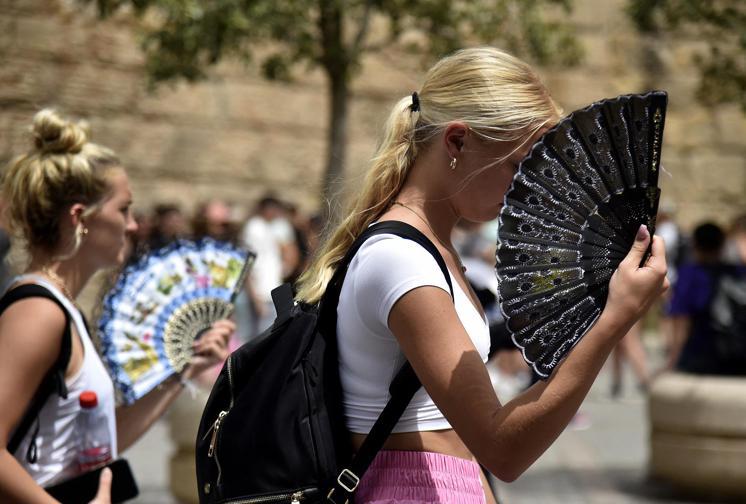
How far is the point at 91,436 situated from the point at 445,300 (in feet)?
4.14

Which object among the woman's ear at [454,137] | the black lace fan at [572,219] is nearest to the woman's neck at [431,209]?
the woman's ear at [454,137]

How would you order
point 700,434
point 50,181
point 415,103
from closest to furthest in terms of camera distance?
point 415,103 → point 50,181 → point 700,434

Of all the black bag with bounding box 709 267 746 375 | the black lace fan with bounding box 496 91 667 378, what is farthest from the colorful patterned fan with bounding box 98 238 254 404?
the black bag with bounding box 709 267 746 375

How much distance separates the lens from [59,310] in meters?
2.80

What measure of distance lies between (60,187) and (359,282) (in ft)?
4.25

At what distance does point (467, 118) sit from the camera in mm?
2240

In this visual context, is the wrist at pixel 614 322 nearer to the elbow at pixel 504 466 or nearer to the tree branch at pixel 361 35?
the elbow at pixel 504 466

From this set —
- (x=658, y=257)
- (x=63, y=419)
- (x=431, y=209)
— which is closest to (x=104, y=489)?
(x=63, y=419)

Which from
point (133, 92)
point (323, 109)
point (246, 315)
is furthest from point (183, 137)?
point (246, 315)

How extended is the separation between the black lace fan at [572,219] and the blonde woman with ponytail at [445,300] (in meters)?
0.06

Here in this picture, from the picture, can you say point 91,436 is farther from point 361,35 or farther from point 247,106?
point 247,106

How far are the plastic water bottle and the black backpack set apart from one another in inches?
28.5

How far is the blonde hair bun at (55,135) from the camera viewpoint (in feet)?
10.3

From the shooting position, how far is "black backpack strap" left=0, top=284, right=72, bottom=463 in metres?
2.77
